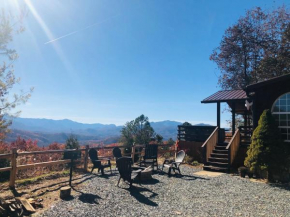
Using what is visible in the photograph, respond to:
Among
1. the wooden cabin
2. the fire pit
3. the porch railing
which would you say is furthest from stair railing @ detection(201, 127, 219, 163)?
the fire pit

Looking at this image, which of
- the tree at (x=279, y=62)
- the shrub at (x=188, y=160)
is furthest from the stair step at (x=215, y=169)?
the tree at (x=279, y=62)

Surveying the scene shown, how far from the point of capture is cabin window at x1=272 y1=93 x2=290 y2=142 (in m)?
8.98

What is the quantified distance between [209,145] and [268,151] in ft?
12.2

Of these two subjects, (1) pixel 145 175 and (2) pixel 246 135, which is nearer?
(1) pixel 145 175

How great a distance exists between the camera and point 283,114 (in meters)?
9.05

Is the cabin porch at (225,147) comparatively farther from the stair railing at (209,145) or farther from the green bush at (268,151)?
the green bush at (268,151)

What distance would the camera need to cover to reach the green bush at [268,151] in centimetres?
783

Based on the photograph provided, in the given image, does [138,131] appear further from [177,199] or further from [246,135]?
[177,199]

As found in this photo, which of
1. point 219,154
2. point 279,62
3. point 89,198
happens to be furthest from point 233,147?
point 279,62

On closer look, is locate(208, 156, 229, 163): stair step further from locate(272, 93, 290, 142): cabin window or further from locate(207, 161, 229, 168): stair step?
locate(272, 93, 290, 142): cabin window

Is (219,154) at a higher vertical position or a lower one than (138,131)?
lower

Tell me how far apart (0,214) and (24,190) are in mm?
2176

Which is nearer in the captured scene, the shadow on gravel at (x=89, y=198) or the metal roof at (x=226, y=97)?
the shadow on gravel at (x=89, y=198)

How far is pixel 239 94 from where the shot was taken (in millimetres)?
13117
